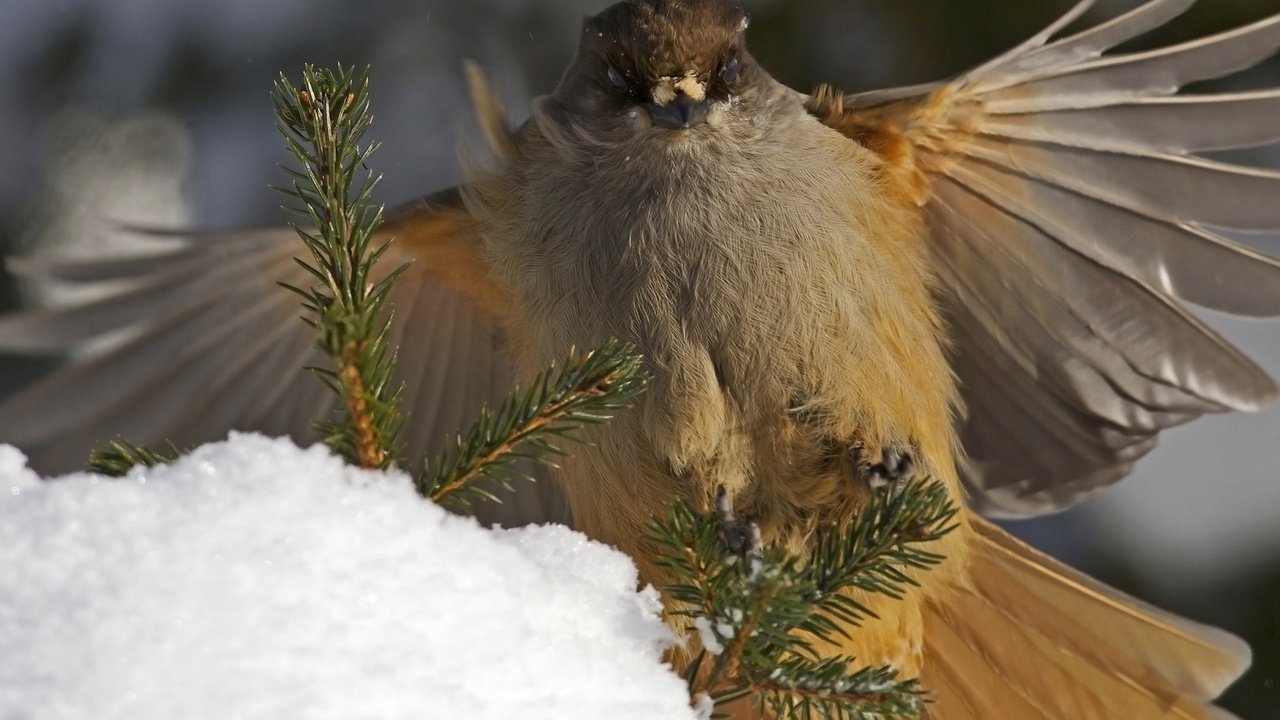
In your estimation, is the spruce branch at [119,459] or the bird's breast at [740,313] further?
the bird's breast at [740,313]

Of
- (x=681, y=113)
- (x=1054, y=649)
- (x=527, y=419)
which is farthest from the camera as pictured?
(x=1054, y=649)

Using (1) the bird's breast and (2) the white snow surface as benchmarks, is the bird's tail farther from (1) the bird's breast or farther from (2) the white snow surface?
(2) the white snow surface

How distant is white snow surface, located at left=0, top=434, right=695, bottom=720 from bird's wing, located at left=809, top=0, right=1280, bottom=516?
2120 millimetres

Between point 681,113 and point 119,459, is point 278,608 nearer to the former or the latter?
point 119,459

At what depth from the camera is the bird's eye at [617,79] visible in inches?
131

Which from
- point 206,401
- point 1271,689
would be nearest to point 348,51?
point 206,401

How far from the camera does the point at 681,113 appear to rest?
3191mm

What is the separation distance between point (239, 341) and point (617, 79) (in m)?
1.34

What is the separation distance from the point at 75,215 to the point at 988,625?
3.64 meters

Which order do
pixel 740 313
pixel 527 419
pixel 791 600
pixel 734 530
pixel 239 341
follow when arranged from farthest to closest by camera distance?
pixel 239 341 < pixel 740 313 < pixel 734 530 < pixel 527 419 < pixel 791 600

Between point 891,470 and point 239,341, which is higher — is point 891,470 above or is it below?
above

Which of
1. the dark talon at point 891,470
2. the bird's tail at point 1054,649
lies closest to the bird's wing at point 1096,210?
the bird's tail at point 1054,649

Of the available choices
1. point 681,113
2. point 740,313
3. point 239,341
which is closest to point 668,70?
point 681,113

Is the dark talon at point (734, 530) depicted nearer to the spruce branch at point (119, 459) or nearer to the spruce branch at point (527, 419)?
the spruce branch at point (527, 419)
